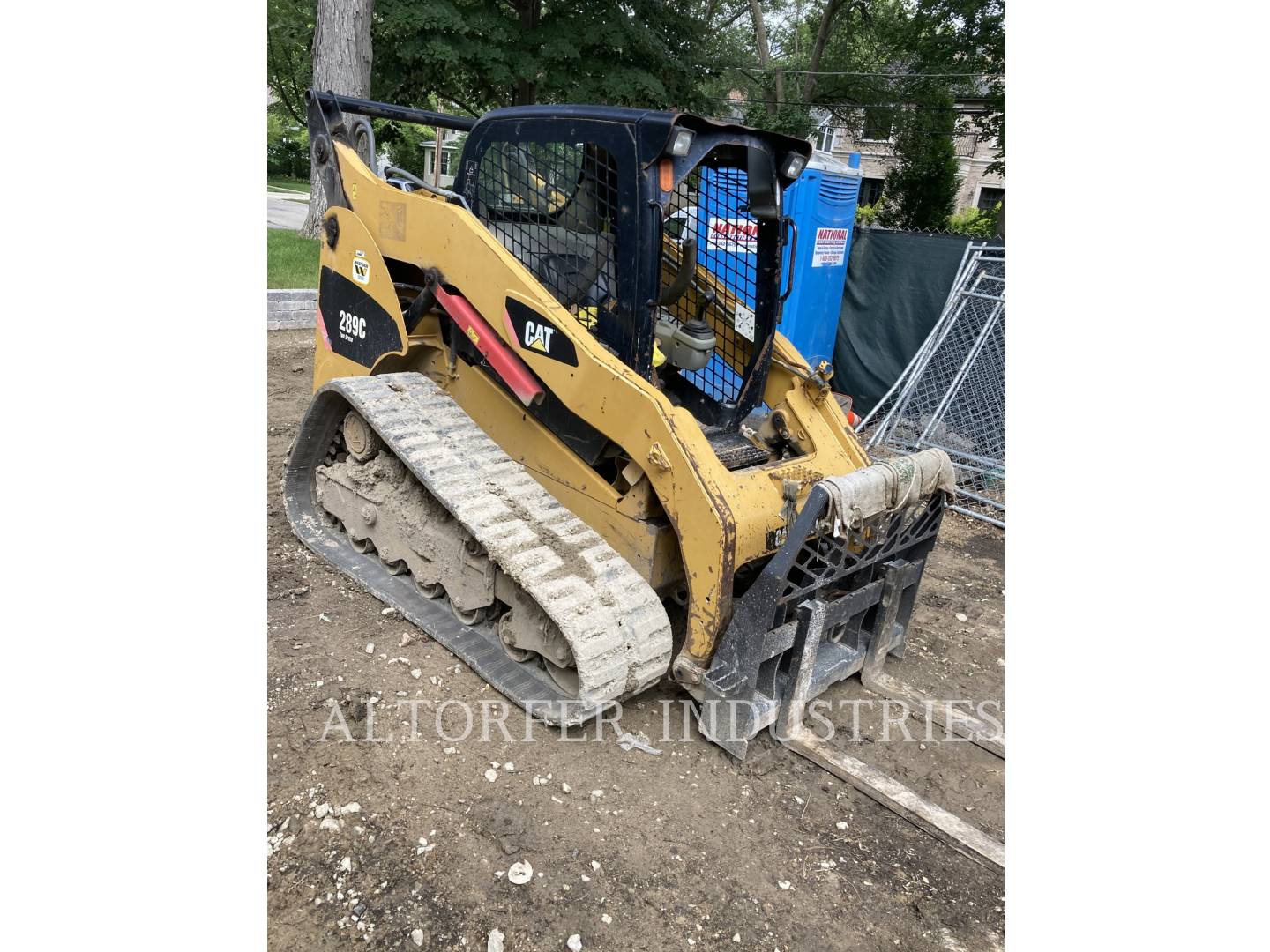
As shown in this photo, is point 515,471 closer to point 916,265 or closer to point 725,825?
point 725,825

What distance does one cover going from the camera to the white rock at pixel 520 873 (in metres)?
2.49

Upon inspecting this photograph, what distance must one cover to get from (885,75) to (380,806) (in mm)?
20869

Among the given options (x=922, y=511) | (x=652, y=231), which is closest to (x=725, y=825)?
(x=922, y=511)

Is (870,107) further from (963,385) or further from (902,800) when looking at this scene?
(902,800)

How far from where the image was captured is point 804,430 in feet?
12.3

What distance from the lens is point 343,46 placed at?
1055cm

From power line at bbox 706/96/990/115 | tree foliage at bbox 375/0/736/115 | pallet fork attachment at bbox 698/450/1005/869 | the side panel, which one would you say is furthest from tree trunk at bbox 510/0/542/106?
pallet fork attachment at bbox 698/450/1005/869

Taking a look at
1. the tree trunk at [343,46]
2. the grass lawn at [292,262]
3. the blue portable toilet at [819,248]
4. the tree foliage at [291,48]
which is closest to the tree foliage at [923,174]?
the blue portable toilet at [819,248]

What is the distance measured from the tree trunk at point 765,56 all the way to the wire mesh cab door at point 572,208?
18600mm

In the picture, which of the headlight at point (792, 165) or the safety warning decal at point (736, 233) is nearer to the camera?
the headlight at point (792, 165)

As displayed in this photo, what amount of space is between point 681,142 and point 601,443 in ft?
3.79

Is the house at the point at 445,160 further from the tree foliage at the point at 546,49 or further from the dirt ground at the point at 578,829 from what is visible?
the dirt ground at the point at 578,829

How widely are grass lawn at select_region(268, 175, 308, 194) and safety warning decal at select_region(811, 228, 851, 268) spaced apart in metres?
22.4

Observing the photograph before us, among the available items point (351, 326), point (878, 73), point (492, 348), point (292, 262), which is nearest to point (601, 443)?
point (492, 348)
